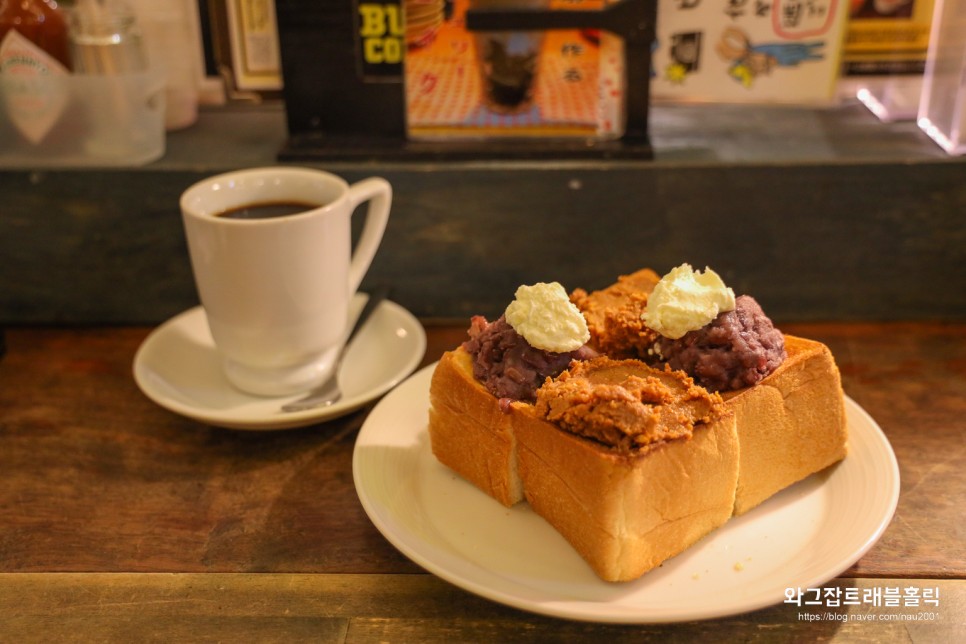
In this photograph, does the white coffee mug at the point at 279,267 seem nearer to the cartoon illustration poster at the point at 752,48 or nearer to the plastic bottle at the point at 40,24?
the plastic bottle at the point at 40,24

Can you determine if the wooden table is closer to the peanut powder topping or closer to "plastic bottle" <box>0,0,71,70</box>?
the peanut powder topping

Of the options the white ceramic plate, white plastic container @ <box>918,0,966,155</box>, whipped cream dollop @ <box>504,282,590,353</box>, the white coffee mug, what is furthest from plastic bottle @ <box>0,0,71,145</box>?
white plastic container @ <box>918,0,966,155</box>

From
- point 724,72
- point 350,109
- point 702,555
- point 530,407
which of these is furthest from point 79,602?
point 724,72

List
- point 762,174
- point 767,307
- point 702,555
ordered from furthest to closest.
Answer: point 767,307, point 762,174, point 702,555

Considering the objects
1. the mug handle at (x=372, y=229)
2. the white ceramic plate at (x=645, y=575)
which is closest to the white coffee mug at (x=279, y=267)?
the mug handle at (x=372, y=229)

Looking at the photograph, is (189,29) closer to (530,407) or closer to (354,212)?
(354,212)

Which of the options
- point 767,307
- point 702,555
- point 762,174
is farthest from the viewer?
point 767,307

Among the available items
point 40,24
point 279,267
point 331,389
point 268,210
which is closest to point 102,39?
point 40,24
